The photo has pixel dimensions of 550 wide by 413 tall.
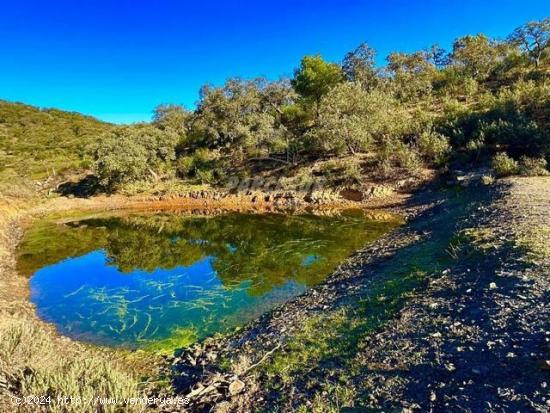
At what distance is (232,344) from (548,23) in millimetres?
56445

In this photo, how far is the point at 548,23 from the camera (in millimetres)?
45594

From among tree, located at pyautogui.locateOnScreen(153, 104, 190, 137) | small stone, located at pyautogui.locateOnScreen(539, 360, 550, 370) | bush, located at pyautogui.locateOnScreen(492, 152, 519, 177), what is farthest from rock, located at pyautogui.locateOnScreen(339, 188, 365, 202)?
tree, located at pyautogui.locateOnScreen(153, 104, 190, 137)

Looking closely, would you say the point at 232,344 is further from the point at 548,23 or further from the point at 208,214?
the point at 548,23

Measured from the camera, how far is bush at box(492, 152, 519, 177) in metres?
21.5

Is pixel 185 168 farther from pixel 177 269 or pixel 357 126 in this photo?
pixel 177 269

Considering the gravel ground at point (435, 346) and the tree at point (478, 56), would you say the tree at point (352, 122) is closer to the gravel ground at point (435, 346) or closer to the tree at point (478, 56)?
the gravel ground at point (435, 346)

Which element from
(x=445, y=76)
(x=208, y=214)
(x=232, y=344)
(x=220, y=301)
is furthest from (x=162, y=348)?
(x=445, y=76)

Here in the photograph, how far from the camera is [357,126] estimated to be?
104ft

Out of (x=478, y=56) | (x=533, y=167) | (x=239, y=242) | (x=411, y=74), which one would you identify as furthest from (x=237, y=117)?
(x=478, y=56)

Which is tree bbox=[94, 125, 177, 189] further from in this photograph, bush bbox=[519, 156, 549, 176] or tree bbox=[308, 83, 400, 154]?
bush bbox=[519, 156, 549, 176]

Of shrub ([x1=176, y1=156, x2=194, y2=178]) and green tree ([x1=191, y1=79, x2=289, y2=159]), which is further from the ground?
green tree ([x1=191, y1=79, x2=289, y2=159])

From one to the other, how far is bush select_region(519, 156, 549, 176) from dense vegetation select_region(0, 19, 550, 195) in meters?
0.08

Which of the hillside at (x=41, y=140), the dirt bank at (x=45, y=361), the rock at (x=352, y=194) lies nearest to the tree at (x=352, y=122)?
the rock at (x=352, y=194)

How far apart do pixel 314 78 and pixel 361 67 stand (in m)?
13.0
